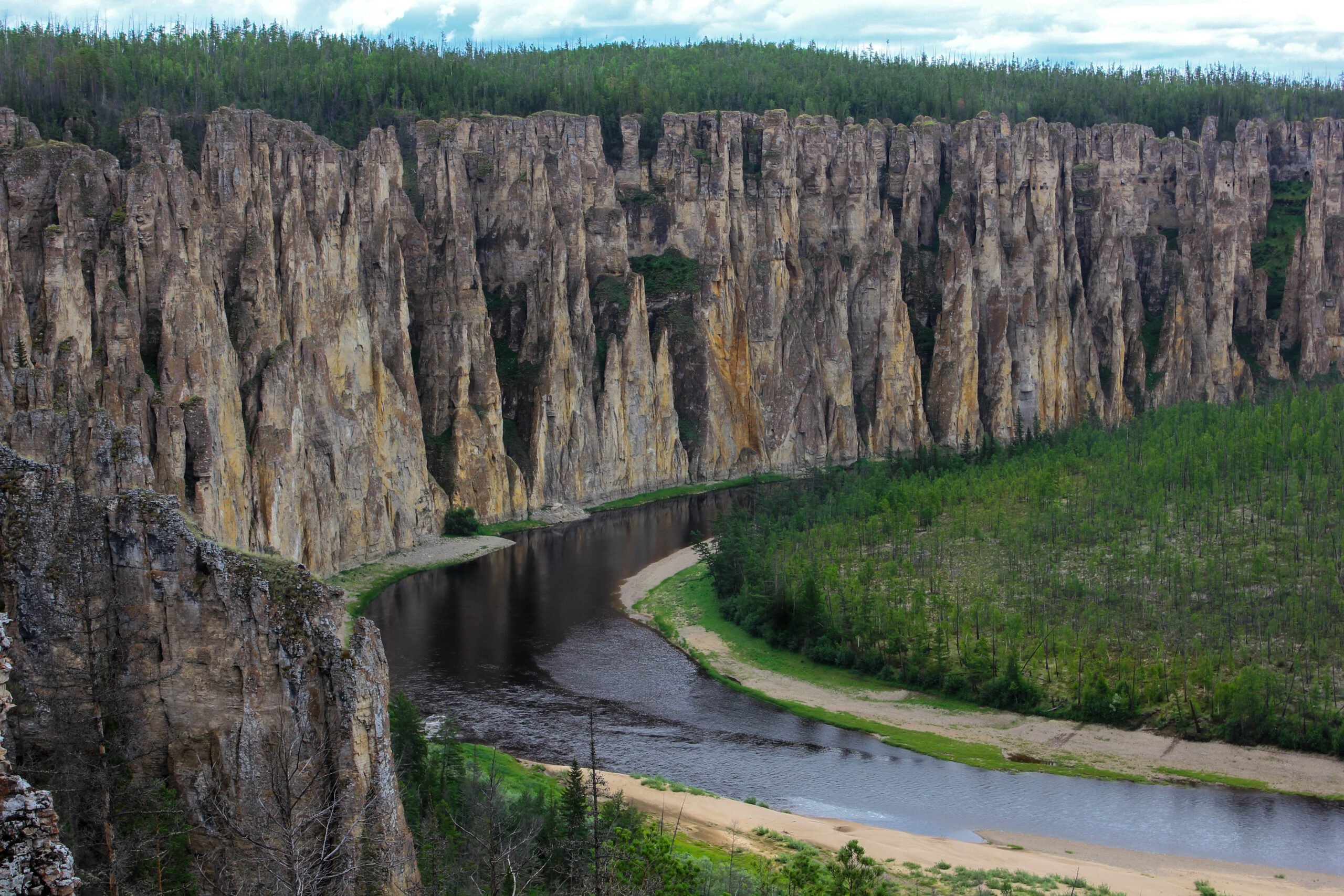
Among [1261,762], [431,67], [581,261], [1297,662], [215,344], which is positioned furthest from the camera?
[431,67]

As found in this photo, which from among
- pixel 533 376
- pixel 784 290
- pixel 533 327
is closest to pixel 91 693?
pixel 533 376

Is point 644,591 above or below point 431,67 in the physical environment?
below

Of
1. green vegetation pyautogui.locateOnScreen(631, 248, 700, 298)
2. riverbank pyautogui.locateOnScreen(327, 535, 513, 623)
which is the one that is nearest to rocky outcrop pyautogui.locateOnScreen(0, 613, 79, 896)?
riverbank pyautogui.locateOnScreen(327, 535, 513, 623)

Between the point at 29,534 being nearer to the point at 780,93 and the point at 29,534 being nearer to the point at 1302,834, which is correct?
the point at 1302,834

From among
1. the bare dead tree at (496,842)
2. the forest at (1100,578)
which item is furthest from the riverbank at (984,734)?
the bare dead tree at (496,842)

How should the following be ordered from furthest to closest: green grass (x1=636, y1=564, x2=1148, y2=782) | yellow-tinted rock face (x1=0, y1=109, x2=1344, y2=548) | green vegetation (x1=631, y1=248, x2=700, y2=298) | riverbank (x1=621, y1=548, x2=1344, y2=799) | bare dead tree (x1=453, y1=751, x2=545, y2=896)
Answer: green vegetation (x1=631, y1=248, x2=700, y2=298) < yellow-tinted rock face (x1=0, y1=109, x2=1344, y2=548) < green grass (x1=636, y1=564, x2=1148, y2=782) < riverbank (x1=621, y1=548, x2=1344, y2=799) < bare dead tree (x1=453, y1=751, x2=545, y2=896)

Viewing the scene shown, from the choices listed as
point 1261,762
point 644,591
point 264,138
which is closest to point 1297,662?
point 1261,762

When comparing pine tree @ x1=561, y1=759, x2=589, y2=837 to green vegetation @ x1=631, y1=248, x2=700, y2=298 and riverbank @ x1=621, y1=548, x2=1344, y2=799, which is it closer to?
riverbank @ x1=621, y1=548, x2=1344, y2=799
